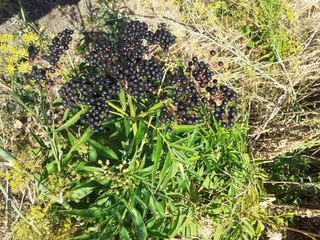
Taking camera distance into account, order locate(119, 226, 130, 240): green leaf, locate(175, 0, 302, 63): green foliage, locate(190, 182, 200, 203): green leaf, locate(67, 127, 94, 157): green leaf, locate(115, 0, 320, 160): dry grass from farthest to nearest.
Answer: locate(175, 0, 302, 63): green foliage < locate(115, 0, 320, 160): dry grass < locate(190, 182, 200, 203): green leaf < locate(67, 127, 94, 157): green leaf < locate(119, 226, 130, 240): green leaf

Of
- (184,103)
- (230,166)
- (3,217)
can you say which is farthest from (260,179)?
(3,217)

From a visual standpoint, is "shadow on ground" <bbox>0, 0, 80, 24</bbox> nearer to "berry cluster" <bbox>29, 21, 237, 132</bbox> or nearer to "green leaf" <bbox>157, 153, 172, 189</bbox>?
"berry cluster" <bbox>29, 21, 237, 132</bbox>

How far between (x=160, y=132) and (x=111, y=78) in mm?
521

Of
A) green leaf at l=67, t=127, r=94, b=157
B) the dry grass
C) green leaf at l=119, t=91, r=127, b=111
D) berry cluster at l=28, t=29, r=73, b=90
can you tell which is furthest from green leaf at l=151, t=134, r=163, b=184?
the dry grass

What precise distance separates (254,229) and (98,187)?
1.53 meters

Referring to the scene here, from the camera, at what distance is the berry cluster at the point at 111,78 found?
2.10 metres

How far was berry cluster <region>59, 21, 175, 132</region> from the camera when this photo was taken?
210 cm

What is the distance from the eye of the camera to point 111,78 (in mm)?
2248

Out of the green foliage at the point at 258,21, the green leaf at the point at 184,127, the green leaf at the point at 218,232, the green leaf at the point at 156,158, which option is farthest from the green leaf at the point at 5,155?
the green foliage at the point at 258,21

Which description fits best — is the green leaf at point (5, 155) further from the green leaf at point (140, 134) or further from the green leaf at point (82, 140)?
the green leaf at point (140, 134)

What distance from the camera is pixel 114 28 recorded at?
351 centimetres

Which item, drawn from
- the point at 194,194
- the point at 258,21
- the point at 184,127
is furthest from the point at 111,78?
the point at 258,21

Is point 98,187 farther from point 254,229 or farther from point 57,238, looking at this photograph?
point 254,229

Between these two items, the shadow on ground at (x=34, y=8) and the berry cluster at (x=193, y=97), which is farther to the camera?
the shadow on ground at (x=34, y=8)
